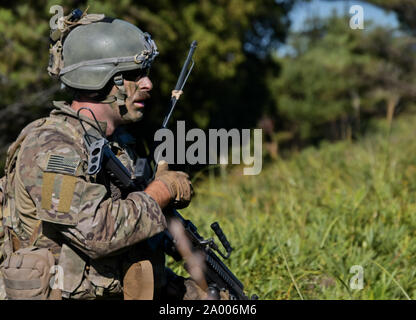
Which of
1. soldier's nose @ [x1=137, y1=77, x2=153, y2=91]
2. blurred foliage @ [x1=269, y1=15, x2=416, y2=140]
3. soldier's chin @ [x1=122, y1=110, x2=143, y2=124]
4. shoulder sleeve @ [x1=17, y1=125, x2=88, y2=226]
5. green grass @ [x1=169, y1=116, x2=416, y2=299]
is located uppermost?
soldier's nose @ [x1=137, y1=77, x2=153, y2=91]

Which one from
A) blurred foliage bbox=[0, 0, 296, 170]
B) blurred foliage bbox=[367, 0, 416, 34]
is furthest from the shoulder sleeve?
blurred foliage bbox=[367, 0, 416, 34]

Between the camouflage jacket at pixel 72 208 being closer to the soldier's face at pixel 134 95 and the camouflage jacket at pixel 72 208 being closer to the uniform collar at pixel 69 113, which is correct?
the uniform collar at pixel 69 113

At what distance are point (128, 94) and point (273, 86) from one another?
20008 millimetres

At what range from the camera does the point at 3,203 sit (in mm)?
2617

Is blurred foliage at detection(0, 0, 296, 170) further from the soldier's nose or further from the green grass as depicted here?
the soldier's nose

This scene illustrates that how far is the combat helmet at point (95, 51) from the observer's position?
2621mm

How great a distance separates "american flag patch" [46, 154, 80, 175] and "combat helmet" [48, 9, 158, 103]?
509 millimetres

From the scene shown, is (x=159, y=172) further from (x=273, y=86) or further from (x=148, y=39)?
(x=273, y=86)

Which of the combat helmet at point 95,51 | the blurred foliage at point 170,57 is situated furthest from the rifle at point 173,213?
the blurred foliage at point 170,57

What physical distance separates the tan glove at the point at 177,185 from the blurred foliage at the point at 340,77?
17.1m

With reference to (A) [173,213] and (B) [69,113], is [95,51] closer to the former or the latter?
(B) [69,113]

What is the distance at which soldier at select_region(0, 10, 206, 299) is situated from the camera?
7.33ft

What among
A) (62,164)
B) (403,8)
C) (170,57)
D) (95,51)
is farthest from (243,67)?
(62,164)
